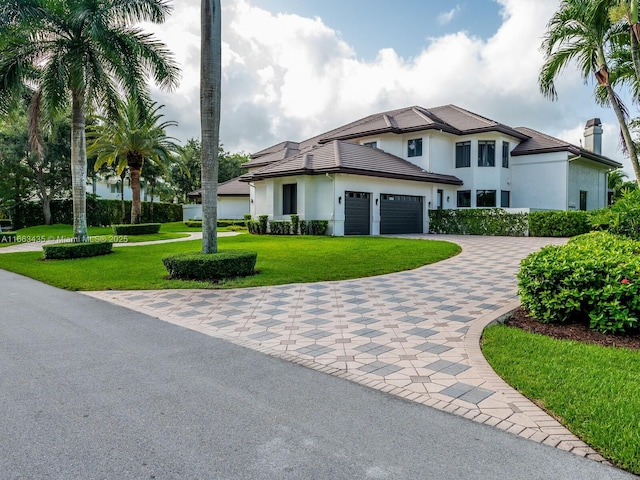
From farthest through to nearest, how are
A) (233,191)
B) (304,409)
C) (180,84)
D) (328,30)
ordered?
(233,191) < (328,30) < (180,84) < (304,409)

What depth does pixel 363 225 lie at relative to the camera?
75.4 ft

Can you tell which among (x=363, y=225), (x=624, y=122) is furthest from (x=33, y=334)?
(x=363, y=225)

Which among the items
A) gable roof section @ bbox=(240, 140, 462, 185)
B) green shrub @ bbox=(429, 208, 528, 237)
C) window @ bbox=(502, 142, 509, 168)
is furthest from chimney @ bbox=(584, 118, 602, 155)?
→ green shrub @ bbox=(429, 208, 528, 237)

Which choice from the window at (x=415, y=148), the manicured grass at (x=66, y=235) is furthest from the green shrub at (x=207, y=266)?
the window at (x=415, y=148)

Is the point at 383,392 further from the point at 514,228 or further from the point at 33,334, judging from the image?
the point at 514,228

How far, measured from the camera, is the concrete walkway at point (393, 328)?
3740mm

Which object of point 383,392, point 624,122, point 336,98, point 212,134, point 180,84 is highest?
point 336,98

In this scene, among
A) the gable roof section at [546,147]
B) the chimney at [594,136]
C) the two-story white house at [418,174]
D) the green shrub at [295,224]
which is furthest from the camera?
the chimney at [594,136]

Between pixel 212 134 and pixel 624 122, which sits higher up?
pixel 624 122

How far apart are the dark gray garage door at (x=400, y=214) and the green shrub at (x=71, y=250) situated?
47.4ft

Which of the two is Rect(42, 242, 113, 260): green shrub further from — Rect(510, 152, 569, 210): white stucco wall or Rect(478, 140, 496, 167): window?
Rect(510, 152, 569, 210): white stucco wall

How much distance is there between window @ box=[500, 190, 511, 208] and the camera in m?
27.3

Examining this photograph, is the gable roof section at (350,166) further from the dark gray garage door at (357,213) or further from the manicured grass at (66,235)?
the manicured grass at (66,235)

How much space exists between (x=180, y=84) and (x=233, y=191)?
2232 cm
